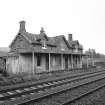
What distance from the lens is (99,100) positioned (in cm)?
741

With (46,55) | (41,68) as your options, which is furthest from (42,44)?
(41,68)

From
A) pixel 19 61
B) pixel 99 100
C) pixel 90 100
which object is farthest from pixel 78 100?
pixel 19 61

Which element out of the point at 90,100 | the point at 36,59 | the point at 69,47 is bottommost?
the point at 90,100

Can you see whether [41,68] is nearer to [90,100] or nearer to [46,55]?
[46,55]

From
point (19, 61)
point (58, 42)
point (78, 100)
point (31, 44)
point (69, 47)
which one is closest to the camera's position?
point (78, 100)

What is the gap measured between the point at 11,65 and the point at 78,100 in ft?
54.6

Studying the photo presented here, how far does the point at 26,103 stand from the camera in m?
6.52

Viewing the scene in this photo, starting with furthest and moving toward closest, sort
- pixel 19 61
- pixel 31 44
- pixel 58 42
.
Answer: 1. pixel 58 42
2. pixel 31 44
3. pixel 19 61

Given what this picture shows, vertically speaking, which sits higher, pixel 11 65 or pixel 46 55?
pixel 46 55

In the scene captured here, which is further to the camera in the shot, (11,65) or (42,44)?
(42,44)

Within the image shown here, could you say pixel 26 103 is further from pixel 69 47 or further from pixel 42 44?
pixel 69 47

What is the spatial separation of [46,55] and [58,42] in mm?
5161

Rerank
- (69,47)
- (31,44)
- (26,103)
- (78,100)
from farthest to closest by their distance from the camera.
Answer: (69,47)
(31,44)
(78,100)
(26,103)

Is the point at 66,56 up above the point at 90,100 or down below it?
above
